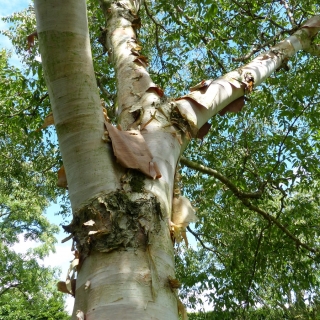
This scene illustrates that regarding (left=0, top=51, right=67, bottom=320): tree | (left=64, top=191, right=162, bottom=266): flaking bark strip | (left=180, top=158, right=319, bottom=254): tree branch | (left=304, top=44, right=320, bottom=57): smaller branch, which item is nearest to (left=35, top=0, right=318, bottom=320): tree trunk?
(left=64, top=191, right=162, bottom=266): flaking bark strip

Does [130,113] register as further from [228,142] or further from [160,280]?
[228,142]

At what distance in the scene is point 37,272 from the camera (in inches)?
486

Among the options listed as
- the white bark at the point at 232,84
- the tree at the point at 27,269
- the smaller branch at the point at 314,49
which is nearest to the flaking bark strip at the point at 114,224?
the white bark at the point at 232,84

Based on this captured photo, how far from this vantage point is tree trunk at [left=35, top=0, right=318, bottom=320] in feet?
3.06

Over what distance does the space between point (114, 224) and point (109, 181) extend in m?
0.15

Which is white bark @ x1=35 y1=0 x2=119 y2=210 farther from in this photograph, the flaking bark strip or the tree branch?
the tree branch

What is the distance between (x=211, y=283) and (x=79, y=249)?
279 cm

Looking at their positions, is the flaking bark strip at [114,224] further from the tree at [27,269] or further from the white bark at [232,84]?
the tree at [27,269]

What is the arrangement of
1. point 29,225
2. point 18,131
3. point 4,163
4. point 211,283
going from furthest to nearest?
point 29,225 → point 4,163 → point 18,131 → point 211,283

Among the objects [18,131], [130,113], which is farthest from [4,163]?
[130,113]

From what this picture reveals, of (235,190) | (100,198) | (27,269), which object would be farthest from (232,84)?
(27,269)

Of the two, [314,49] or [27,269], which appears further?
[27,269]

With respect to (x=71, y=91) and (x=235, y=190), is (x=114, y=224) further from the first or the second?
(x=235, y=190)

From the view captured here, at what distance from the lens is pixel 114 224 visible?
1052 millimetres
